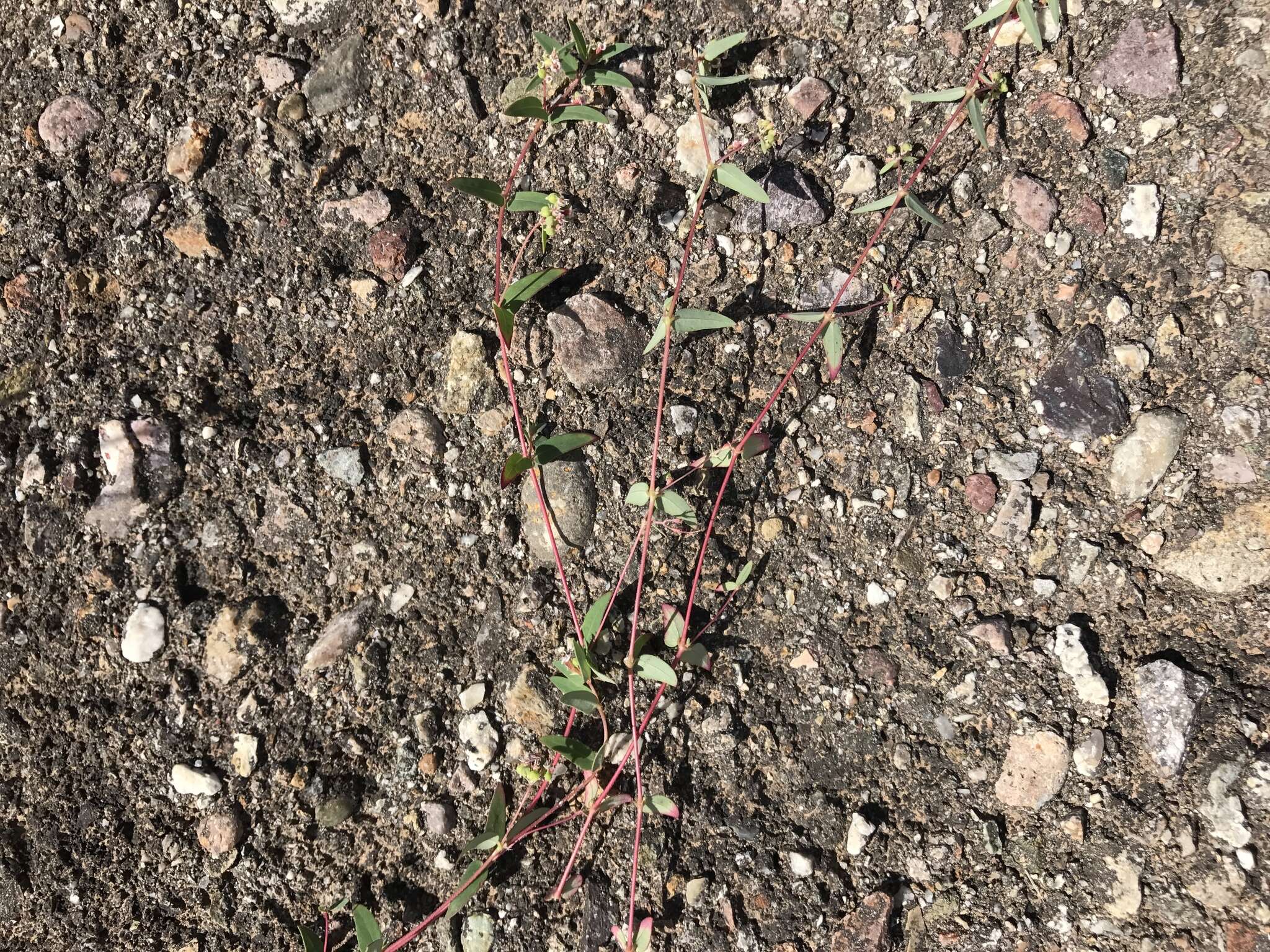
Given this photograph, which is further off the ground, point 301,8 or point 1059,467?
point 301,8

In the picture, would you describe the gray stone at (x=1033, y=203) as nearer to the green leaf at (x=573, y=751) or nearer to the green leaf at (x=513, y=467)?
the green leaf at (x=513, y=467)

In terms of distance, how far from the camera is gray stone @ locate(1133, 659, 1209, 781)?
165 centimetres

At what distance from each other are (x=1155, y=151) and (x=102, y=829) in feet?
9.03

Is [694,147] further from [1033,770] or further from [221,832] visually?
[221,832]

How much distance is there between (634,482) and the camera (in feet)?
6.24

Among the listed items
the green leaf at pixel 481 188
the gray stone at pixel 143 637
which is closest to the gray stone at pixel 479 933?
the gray stone at pixel 143 637

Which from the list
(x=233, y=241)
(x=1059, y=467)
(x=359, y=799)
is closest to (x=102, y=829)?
(x=359, y=799)

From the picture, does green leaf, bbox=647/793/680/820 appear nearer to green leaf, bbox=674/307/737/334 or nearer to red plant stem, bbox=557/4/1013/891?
red plant stem, bbox=557/4/1013/891

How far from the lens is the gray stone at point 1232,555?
1683 millimetres

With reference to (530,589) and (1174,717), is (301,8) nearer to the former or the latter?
(530,589)

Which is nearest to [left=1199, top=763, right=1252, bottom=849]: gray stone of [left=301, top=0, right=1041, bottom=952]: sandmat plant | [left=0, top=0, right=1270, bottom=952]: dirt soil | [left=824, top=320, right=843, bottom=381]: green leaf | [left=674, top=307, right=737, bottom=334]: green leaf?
[left=0, top=0, right=1270, bottom=952]: dirt soil

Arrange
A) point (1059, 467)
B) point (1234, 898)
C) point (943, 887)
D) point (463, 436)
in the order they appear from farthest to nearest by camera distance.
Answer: point (463, 436) < point (1059, 467) < point (943, 887) < point (1234, 898)

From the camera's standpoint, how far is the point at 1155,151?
1.86m

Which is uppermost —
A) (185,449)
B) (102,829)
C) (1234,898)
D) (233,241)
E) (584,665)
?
(233,241)
